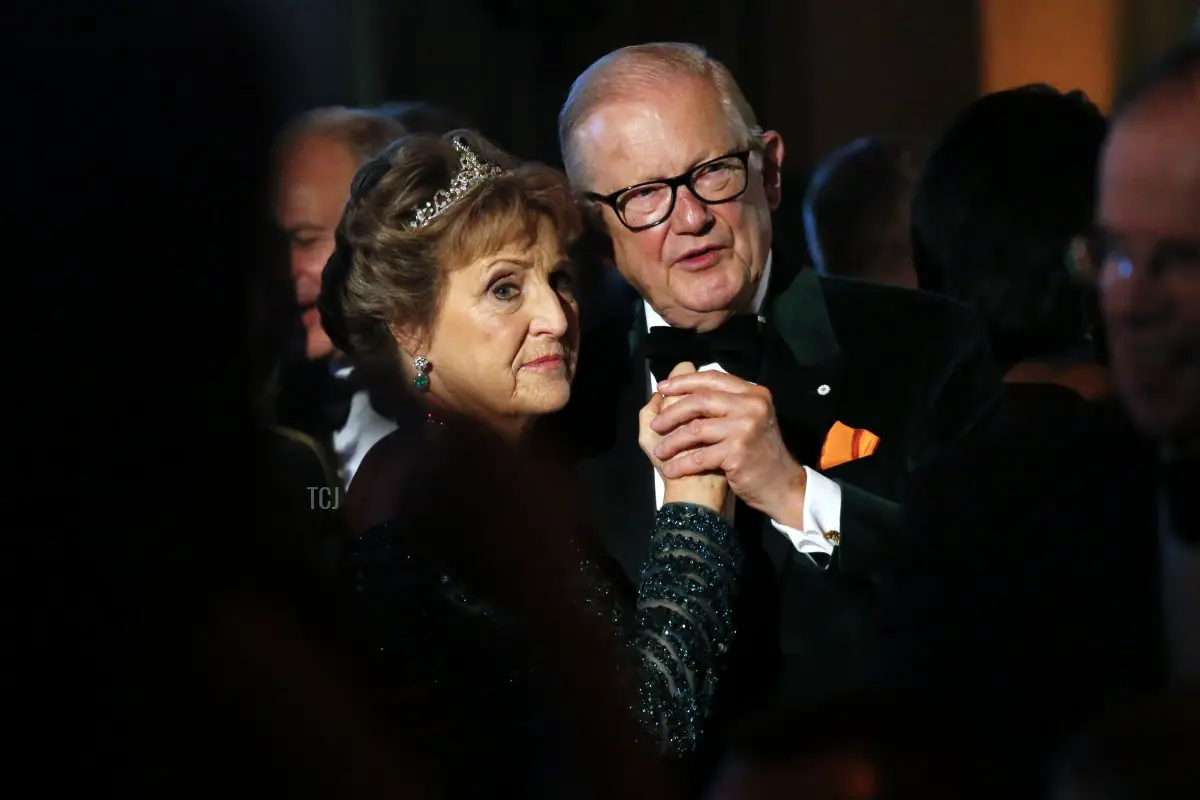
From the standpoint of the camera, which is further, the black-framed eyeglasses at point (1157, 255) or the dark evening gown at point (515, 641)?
the black-framed eyeglasses at point (1157, 255)

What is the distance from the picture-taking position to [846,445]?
7.14 ft

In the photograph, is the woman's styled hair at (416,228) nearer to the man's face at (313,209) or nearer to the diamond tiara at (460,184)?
the diamond tiara at (460,184)

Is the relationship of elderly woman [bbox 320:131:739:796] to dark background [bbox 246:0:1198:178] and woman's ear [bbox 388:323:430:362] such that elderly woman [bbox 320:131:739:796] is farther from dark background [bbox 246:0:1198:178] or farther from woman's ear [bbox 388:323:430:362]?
dark background [bbox 246:0:1198:178]

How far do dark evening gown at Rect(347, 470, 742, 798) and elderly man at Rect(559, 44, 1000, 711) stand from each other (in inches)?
9.5

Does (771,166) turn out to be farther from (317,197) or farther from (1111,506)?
(1111,506)

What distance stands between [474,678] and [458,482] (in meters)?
0.29

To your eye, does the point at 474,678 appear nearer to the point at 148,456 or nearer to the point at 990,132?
the point at 148,456

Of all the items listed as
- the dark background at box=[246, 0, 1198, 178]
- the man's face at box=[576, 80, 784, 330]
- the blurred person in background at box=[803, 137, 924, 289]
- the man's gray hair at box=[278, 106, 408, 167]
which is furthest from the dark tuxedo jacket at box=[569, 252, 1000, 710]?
the dark background at box=[246, 0, 1198, 178]

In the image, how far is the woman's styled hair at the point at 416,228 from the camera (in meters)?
2.00

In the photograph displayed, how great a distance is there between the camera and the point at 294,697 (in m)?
0.75

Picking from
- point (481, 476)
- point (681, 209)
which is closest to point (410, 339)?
point (681, 209)

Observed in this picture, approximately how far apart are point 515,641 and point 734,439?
3.23 ft

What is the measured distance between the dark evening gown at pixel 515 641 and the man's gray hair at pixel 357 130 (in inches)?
40.9

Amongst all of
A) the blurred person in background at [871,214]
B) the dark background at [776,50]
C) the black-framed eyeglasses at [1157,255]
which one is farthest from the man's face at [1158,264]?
the dark background at [776,50]
